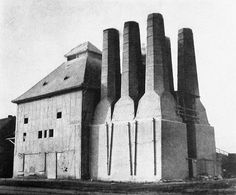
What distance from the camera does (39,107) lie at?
117ft

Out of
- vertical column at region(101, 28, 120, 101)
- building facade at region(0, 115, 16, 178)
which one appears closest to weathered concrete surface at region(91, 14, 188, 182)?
vertical column at region(101, 28, 120, 101)

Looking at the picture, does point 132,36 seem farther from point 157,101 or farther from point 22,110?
point 22,110

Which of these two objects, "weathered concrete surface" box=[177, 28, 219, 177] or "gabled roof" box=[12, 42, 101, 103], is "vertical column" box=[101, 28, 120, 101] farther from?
"weathered concrete surface" box=[177, 28, 219, 177]

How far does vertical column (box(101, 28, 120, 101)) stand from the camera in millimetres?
31656

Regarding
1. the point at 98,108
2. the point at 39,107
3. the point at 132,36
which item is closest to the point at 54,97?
the point at 39,107

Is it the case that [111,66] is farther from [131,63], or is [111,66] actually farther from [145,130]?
[145,130]

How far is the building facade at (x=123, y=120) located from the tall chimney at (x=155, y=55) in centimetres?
8

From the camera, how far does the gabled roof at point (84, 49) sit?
3753cm

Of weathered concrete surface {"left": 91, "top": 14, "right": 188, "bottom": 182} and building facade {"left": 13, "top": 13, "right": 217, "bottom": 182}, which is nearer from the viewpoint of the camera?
weathered concrete surface {"left": 91, "top": 14, "right": 188, "bottom": 182}

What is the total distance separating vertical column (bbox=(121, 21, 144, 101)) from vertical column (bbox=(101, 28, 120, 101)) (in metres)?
1.56

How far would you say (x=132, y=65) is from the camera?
30422 millimetres

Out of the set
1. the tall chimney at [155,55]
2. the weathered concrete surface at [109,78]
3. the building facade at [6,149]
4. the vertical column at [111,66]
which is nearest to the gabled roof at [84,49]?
the vertical column at [111,66]

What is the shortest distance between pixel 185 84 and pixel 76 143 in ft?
36.6

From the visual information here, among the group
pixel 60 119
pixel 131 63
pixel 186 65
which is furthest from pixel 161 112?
pixel 60 119
